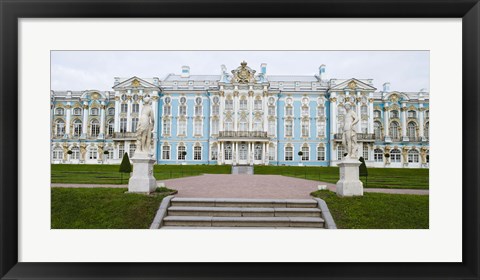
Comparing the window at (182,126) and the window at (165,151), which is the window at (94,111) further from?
the window at (182,126)

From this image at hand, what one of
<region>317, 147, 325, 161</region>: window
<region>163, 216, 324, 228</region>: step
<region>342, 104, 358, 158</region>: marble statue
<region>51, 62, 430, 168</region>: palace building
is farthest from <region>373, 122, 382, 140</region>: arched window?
<region>163, 216, 324, 228</region>: step

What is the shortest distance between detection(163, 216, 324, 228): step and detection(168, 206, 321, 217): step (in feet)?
0.60

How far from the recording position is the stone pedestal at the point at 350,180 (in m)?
6.70

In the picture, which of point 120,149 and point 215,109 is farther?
point 215,109

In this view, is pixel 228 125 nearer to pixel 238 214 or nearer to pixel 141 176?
pixel 141 176

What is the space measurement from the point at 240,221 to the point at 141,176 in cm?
255

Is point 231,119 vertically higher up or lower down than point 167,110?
lower down

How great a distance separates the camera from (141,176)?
6648 mm

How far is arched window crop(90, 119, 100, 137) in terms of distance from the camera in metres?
26.8

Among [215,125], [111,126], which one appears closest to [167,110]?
[215,125]

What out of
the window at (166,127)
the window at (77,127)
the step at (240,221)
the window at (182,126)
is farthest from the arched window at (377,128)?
the window at (77,127)

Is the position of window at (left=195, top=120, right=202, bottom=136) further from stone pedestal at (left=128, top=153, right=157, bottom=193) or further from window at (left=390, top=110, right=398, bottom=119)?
stone pedestal at (left=128, top=153, right=157, bottom=193)
